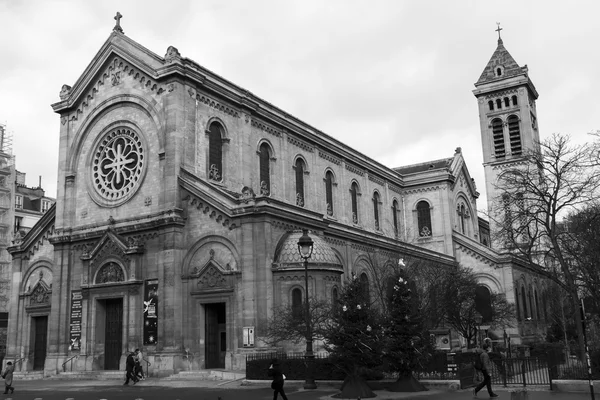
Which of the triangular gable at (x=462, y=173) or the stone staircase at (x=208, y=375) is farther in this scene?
the triangular gable at (x=462, y=173)

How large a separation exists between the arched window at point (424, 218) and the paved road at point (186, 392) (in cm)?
3676

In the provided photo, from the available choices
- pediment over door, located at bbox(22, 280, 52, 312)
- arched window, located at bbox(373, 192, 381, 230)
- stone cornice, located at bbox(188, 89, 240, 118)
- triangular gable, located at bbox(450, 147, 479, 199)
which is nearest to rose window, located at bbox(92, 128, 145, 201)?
stone cornice, located at bbox(188, 89, 240, 118)

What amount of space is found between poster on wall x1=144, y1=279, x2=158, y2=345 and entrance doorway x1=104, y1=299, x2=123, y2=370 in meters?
2.75

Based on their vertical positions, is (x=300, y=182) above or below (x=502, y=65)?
below

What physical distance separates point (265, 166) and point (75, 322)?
1534 cm

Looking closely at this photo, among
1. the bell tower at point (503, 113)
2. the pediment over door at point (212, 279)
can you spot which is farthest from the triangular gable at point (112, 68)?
the bell tower at point (503, 113)

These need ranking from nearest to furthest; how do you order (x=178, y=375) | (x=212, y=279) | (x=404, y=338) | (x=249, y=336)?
(x=404, y=338), (x=249, y=336), (x=178, y=375), (x=212, y=279)

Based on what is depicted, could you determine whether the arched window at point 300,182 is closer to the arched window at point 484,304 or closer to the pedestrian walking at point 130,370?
the arched window at point 484,304

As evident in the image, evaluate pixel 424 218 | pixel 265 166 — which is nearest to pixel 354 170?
pixel 424 218

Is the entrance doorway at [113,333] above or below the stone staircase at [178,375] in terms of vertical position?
above

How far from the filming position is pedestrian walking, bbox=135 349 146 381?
30.2 metres

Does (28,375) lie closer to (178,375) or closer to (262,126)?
(178,375)

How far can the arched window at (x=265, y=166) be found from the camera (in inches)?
1607

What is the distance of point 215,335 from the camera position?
3278 centimetres
